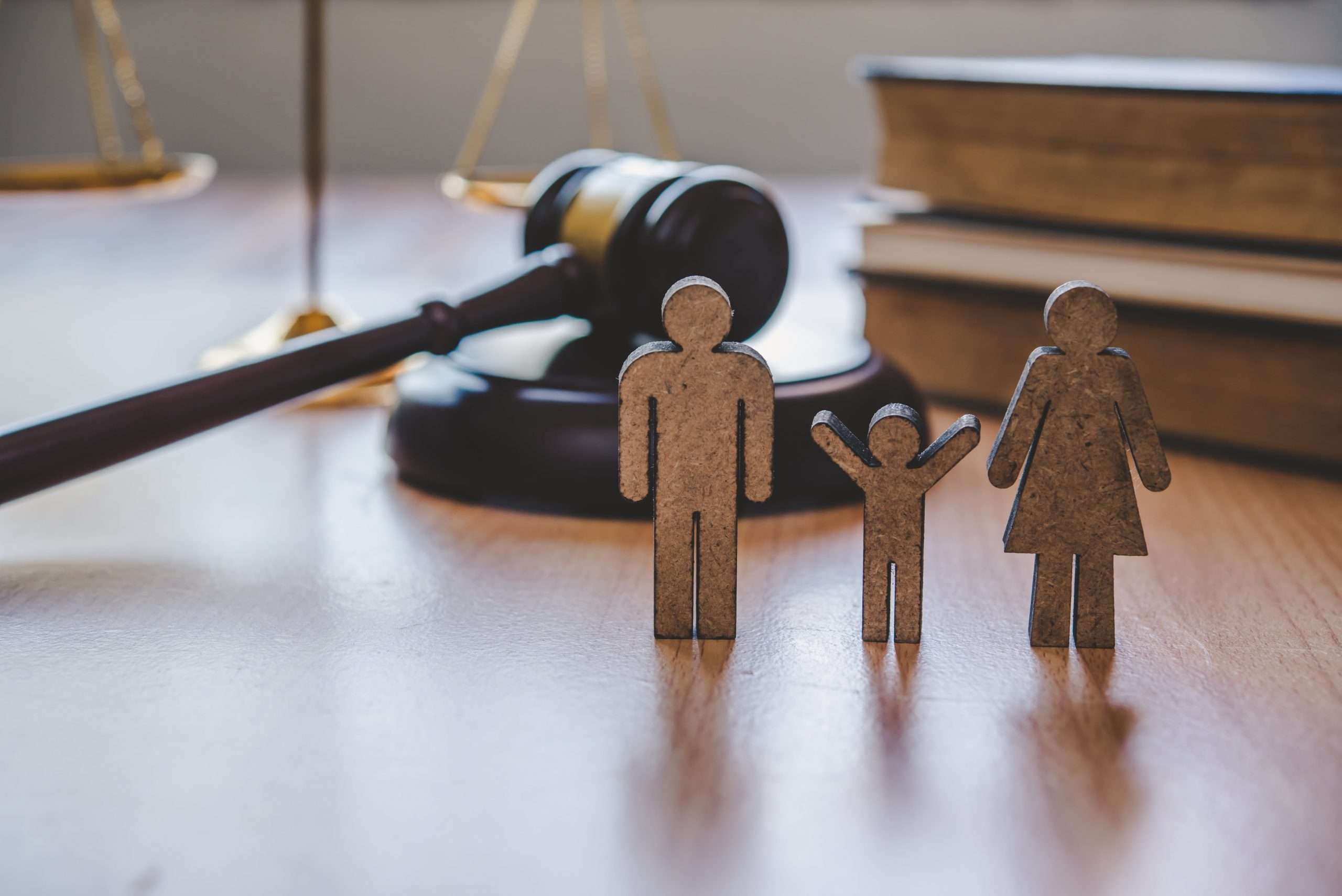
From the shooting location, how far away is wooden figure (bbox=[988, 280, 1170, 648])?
0.44 m

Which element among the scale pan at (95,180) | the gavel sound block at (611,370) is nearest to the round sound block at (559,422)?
the gavel sound block at (611,370)

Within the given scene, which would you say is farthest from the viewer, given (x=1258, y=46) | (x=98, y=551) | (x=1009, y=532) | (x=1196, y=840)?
(x=1258, y=46)

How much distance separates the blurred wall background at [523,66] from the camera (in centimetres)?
309

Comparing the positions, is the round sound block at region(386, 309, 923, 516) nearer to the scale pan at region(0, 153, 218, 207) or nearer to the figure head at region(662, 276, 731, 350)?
the figure head at region(662, 276, 731, 350)

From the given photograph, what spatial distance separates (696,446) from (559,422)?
0.16 meters

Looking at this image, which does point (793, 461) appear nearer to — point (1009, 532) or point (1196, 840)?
point (1009, 532)

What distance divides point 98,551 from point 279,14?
2.84 m

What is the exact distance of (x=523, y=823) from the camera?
34 cm

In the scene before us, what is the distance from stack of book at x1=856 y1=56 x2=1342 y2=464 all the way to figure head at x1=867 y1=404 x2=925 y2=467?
333 millimetres

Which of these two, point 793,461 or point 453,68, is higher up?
point 453,68

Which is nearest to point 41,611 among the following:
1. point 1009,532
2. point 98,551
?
point 98,551

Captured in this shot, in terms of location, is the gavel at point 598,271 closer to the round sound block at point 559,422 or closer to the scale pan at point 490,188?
the round sound block at point 559,422

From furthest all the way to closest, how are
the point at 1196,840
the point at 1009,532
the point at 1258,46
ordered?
the point at 1258,46, the point at 1009,532, the point at 1196,840

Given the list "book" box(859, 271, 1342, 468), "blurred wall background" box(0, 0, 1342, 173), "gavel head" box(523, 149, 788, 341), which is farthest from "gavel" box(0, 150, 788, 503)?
"blurred wall background" box(0, 0, 1342, 173)
